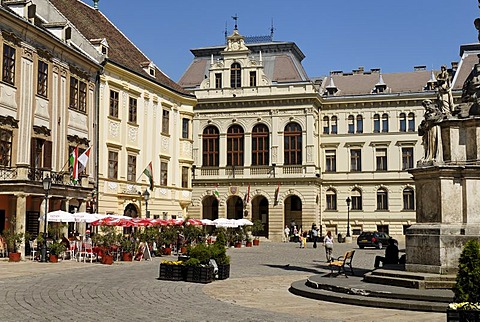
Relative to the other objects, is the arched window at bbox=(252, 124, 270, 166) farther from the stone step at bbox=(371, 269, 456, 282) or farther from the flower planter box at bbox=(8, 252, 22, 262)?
the stone step at bbox=(371, 269, 456, 282)

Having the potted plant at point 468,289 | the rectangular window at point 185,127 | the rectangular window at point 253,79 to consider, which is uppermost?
the rectangular window at point 253,79

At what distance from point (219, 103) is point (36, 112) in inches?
1264

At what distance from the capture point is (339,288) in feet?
51.6

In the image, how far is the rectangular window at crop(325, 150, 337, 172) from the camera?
64875 millimetres

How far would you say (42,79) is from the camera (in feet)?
110

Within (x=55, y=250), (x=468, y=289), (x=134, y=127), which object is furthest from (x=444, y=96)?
(x=134, y=127)

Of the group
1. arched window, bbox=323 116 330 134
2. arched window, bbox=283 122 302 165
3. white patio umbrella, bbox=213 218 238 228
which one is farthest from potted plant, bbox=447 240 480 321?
arched window, bbox=323 116 330 134

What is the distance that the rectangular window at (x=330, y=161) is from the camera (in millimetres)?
64875

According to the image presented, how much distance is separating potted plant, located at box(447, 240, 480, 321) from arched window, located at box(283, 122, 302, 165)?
50751 mm

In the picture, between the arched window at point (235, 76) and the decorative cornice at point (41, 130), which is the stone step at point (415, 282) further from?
the arched window at point (235, 76)

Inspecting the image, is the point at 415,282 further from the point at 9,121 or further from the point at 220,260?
the point at 9,121

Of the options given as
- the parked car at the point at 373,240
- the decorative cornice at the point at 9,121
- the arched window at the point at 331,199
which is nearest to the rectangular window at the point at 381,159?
the arched window at the point at 331,199

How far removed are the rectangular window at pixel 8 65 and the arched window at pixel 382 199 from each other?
4090cm

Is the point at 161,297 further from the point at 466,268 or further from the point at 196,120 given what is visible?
the point at 196,120
